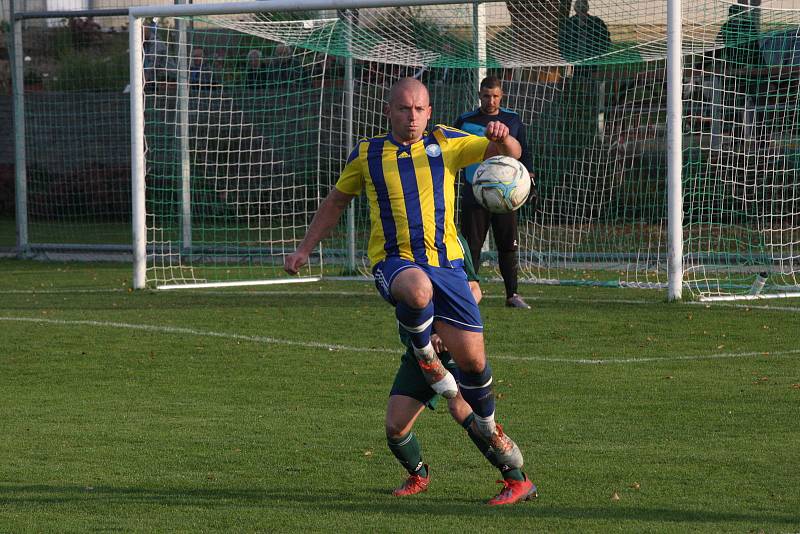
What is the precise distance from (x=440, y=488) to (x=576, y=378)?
9.95 feet

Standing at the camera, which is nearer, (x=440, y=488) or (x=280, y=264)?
(x=440, y=488)

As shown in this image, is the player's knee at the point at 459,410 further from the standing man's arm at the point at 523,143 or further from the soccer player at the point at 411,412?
the standing man's arm at the point at 523,143

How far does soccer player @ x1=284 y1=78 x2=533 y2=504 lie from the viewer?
17.6ft

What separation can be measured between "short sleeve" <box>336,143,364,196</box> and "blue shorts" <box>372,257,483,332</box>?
49cm

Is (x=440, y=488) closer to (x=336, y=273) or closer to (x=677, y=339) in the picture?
(x=677, y=339)

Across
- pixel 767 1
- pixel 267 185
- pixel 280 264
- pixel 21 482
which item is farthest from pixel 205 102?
pixel 21 482

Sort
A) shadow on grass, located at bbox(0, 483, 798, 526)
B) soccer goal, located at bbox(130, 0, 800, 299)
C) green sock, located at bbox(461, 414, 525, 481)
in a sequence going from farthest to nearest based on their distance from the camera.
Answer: soccer goal, located at bbox(130, 0, 800, 299) → green sock, located at bbox(461, 414, 525, 481) → shadow on grass, located at bbox(0, 483, 798, 526)

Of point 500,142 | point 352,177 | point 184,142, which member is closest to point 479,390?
point 500,142

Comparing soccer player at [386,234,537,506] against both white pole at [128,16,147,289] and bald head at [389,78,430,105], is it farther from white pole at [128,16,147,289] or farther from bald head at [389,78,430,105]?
white pole at [128,16,147,289]

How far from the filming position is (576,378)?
339 inches

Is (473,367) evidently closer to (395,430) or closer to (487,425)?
(487,425)

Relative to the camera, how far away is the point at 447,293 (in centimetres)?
543

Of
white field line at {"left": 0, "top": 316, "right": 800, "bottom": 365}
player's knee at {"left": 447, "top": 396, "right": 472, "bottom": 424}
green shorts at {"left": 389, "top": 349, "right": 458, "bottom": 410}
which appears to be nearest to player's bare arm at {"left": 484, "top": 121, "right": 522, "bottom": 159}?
green shorts at {"left": 389, "top": 349, "right": 458, "bottom": 410}

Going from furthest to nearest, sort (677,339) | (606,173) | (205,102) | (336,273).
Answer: (205,102)
(606,173)
(336,273)
(677,339)
